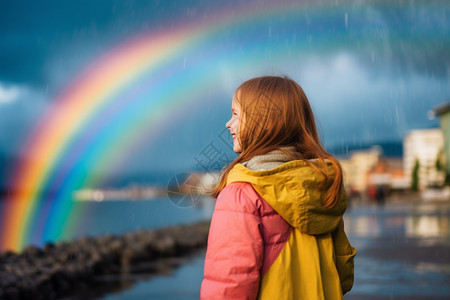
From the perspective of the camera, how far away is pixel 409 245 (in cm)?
1070

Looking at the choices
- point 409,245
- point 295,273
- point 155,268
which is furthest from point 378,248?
point 295,273

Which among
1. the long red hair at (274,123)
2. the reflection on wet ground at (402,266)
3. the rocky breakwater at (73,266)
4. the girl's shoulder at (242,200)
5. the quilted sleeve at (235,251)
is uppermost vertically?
the long red hair at (274,123)

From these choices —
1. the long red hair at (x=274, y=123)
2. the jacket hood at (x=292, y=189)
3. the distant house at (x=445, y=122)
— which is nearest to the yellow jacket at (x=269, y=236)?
the jacket hood at (x=292, y=189)

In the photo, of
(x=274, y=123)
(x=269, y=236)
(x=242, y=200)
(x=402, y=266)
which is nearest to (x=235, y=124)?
(x=274, y=123)

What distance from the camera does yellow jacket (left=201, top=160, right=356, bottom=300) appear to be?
1772 mm

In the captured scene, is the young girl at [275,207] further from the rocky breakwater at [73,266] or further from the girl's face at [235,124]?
the rocky breakwater at [73,266]

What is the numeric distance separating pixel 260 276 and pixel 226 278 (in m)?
0.15

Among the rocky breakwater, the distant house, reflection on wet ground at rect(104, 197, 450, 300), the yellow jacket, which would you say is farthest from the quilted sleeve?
the distant house

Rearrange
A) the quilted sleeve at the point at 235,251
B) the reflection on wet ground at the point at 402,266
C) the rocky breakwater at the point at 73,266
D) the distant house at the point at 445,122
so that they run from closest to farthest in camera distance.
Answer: the quilted sleeve at the point at 235,251, the reflection on wet ground at the point at 402,266, the rocky breakwater at the point at 73,266, the distant house at the point at 445,122

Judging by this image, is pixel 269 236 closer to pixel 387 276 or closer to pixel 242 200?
pixel 242 200

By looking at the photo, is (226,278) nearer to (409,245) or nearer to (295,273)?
(295,273)

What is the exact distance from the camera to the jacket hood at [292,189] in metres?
1.86

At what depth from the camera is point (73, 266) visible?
7.69m

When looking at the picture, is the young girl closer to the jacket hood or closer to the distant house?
the jacket hood
